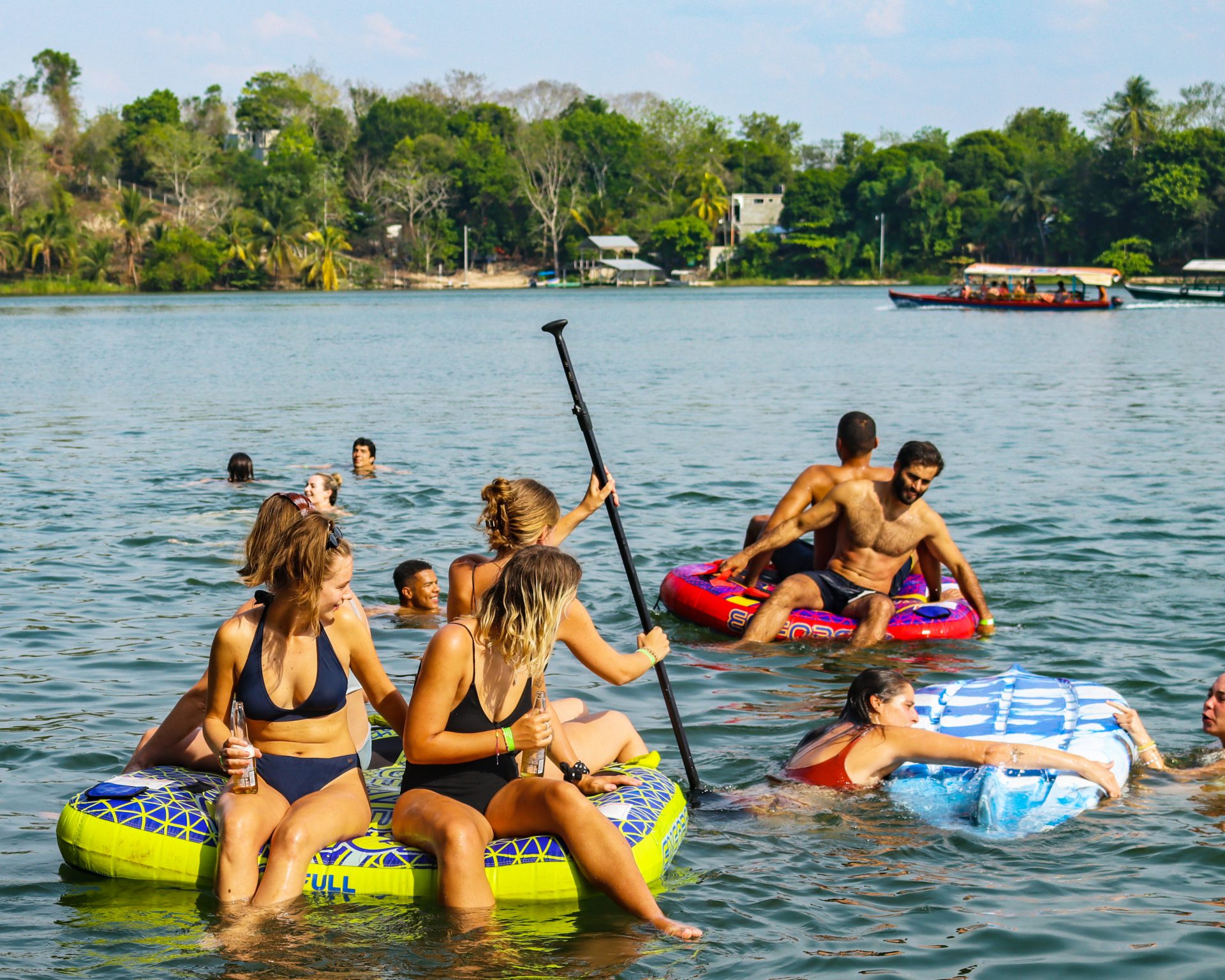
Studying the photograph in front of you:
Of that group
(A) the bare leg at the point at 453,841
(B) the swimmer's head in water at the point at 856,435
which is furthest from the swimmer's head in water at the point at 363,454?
(A) the bare leg at the point at 453,841

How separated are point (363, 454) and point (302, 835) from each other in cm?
1186

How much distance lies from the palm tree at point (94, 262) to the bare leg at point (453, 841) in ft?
300

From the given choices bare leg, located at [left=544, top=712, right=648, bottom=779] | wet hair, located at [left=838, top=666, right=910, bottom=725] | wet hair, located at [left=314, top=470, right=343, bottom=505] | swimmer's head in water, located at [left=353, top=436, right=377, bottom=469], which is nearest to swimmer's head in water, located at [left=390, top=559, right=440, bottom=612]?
wet hair, located at [left=314, top=470, right=343, bottom=505]

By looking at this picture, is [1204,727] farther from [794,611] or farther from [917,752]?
[794,611]

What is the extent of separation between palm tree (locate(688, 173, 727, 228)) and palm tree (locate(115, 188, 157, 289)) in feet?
131

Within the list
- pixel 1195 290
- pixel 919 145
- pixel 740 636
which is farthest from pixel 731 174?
pixel 740 636

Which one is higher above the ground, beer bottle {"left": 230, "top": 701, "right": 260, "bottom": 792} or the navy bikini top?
the navy bikini top

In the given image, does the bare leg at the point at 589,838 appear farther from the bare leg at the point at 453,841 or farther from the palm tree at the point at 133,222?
the palm tree at the point at 133,222

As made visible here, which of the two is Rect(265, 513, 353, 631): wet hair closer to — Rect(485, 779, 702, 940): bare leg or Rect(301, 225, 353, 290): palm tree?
Rect(485, 779, 702, 940): bare leg

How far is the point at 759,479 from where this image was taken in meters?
16.8

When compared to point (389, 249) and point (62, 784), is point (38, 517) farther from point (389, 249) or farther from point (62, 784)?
point (389, 249)

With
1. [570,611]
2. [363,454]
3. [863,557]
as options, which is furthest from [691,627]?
[363,454]

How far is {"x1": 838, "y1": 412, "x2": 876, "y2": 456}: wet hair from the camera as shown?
915 centimetres

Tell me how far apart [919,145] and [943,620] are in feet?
343
